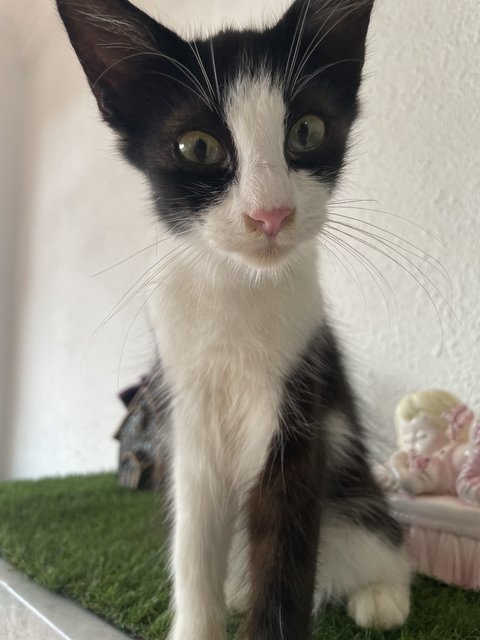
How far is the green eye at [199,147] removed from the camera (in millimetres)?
601

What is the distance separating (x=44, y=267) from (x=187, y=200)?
79.2 inches

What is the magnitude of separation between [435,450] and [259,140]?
1.98 feet

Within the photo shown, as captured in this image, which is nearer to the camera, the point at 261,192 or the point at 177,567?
the point at 261,192

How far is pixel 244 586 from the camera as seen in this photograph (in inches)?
28.4

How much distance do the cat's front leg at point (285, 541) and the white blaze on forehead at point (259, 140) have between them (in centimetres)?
27

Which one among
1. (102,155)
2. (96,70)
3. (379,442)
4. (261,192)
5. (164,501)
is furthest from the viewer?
(102,155)

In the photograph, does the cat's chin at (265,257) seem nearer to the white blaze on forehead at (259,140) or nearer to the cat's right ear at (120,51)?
the white blaze on forehead at (259,140)

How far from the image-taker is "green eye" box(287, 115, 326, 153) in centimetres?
62

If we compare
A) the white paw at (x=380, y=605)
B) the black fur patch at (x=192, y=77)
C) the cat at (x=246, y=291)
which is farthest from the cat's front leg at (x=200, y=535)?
the black fur patch at (x=192, y=77)

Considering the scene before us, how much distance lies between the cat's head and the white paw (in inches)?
16.2

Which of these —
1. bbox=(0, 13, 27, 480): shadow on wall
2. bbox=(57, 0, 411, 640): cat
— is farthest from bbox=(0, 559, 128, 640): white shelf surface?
bbox=(0, 13, 27, 480): shadow on wall

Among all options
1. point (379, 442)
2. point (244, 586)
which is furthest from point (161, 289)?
point (379, 442)

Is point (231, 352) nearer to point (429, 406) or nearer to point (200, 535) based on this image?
point (200, 535)

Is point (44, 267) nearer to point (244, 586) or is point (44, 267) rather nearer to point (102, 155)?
point (102, 155)
